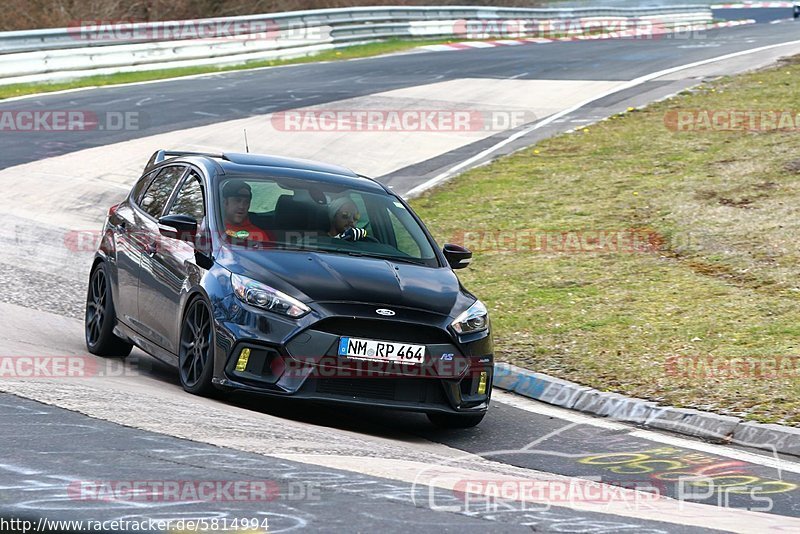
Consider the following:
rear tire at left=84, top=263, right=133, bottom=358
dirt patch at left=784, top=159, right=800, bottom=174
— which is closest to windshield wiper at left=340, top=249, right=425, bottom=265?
rear tire at left=84, top=263, right=133, bottom=358

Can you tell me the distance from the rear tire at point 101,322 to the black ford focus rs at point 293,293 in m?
0.02

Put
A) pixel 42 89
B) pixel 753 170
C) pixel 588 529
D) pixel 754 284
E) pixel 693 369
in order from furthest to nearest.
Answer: pixel 42 89 < pixel 753 170 < pixel 754 284 < pixel 693 369 < pixel 588 529

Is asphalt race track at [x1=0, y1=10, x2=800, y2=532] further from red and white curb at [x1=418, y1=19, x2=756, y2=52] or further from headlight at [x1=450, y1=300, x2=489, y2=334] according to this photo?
red and white curb at [x1=418, y1=19, x2=756, y2=52]

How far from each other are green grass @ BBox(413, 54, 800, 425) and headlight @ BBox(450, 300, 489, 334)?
1.54 meters

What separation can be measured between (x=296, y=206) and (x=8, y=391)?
2.50 m

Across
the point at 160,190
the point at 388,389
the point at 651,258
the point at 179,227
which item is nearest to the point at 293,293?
the point at 388,389

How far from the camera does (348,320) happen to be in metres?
8.13

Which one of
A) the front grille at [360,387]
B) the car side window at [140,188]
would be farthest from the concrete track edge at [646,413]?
the car side window at [140,188]

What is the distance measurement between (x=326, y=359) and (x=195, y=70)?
79.0 ft

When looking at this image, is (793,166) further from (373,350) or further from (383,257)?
(373,350)

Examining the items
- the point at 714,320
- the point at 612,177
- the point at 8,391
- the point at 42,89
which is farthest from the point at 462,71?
the point at 8,391

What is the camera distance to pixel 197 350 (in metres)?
8.62

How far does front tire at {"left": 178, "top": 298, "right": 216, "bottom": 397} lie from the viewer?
8.41 m

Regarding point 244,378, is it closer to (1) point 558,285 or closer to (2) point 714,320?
(2) point 714,320
